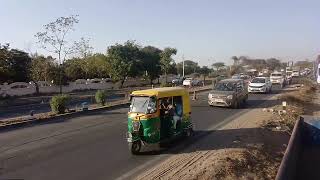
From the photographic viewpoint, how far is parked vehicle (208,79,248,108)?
25.9 m

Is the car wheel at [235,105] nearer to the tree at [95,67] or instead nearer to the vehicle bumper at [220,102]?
the vehicle bumper at [220,102]

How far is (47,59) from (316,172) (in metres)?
51.0

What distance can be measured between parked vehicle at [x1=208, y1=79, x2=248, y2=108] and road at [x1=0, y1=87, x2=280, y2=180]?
4.59m

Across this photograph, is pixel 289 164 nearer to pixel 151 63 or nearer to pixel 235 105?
pixel 235 105

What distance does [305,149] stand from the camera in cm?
1902

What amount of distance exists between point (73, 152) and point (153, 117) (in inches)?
106

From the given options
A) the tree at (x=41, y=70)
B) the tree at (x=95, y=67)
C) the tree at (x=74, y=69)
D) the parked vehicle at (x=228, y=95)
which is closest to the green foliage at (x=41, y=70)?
the tree at (x=41, y=70)

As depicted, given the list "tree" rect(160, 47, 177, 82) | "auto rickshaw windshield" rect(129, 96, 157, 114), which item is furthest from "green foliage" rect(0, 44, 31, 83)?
"auto rickshaw windshield" rect(129, 96, 157, 114)

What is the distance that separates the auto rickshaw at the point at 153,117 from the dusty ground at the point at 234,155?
87 centimetres

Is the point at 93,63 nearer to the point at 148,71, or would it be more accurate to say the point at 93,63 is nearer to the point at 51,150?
the point at 148,71

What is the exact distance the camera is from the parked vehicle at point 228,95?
84.9 feet

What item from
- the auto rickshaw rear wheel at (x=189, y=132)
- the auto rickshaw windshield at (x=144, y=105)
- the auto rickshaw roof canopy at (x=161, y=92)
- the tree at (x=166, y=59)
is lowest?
the auto rickshaw rear wheel at (x=189, y=132)

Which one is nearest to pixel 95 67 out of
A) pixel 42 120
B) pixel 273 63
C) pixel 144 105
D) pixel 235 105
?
pixel 235 105

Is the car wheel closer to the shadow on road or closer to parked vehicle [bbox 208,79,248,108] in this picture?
parked vehicle [bbox 208,79,248,108]
